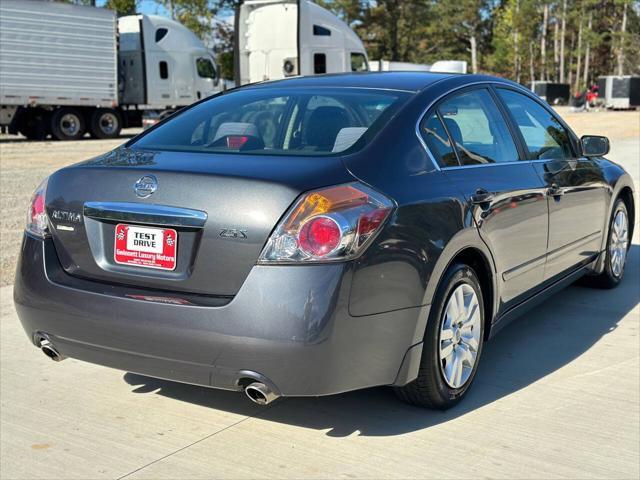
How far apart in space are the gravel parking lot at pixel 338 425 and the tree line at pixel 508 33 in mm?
67283

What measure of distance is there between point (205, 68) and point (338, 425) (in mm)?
26610

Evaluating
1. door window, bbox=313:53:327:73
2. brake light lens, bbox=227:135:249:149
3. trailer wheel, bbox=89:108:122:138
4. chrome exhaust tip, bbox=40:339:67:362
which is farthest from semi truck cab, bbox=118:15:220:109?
chrome exhaust tip, bbox=40:339:67:362

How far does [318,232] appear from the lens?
3186 mm

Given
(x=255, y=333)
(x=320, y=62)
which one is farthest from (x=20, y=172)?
(x=255, y=333)

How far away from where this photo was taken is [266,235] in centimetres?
320

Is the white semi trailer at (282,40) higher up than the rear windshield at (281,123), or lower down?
higher up

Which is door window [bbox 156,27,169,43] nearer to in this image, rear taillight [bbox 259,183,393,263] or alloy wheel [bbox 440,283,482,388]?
alloy wheel [bbox 440,283,482,388]

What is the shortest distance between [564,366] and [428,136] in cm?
156

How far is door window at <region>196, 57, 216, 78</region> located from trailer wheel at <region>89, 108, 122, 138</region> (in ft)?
10.3

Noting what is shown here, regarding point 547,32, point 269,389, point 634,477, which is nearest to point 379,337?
point 269,389

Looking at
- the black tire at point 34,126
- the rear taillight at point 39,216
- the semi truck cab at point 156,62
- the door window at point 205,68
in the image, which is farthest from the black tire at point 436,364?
the door window at point 205,68

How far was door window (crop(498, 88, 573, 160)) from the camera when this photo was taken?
15.9ft

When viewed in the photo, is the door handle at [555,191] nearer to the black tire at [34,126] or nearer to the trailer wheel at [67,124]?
the trailer wheel at [67,124]

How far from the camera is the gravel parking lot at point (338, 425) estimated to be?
3.39 meters
